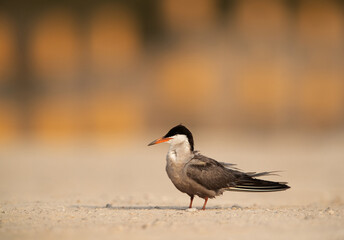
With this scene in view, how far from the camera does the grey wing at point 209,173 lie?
214 inches

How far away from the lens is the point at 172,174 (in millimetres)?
5484

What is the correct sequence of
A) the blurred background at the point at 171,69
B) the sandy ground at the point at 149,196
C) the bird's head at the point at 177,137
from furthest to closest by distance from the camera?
the blurred background at the point at 171,69, the bird's head at the point at 177,137, the sandy ground at the point at 149,196

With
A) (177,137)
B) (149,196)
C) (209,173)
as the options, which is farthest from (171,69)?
(209,173)

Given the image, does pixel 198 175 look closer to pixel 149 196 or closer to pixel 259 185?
pixel 259 185

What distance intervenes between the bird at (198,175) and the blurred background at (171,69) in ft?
39.8

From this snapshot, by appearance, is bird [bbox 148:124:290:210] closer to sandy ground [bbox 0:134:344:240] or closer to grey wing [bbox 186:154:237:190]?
grey wing [bbox 186:154:237:190]

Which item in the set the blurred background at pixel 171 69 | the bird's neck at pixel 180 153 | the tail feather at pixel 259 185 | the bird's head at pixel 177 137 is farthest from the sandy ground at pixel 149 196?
the blurred background at pixel 171 69

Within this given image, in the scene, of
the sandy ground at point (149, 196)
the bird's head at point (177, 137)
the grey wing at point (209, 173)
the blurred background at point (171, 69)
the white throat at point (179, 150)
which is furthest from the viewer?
the blurred background at point (171, 69)

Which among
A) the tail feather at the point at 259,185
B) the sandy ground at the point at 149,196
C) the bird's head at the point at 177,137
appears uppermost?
the bird's head at the point at 177,137

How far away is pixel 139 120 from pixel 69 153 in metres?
4.13

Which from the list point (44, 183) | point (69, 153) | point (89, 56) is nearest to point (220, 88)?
point (89, 56)

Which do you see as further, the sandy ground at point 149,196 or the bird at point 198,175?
the bird at point 198,175

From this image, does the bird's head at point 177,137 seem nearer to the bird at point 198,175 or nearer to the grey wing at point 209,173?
the bird at point 198,175

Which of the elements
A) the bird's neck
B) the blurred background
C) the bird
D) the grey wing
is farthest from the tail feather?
the blurred background
